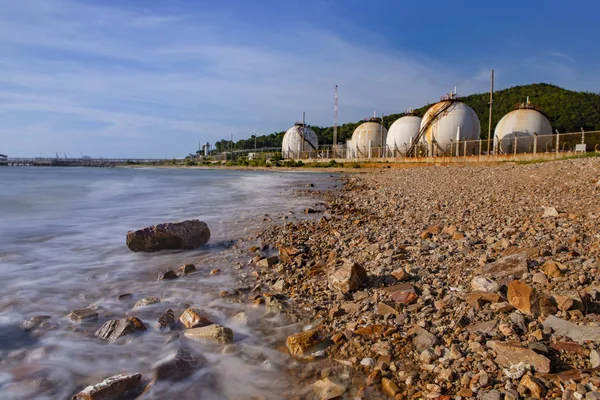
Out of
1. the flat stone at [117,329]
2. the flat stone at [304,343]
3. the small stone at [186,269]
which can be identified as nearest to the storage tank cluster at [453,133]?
the small stone at [186,269]

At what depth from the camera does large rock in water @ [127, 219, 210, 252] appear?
7.88 metres

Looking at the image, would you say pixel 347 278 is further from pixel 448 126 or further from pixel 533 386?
pixel 448 126

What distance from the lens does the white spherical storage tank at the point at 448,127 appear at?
4391cm

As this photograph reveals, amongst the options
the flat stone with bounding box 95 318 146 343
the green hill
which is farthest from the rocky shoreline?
the green hill

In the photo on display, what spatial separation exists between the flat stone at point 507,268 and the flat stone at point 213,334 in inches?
120

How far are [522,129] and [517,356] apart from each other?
141 ft

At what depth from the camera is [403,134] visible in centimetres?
5247

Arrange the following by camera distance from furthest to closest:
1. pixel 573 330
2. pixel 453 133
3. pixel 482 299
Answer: pixel 453 133 < pixel 482 299 < pixel 573 330

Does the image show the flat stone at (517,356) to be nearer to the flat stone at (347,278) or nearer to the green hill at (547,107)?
the flat stone at (347,278)

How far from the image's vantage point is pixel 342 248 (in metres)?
6.90

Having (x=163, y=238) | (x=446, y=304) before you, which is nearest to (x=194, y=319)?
(x=446, y=304)

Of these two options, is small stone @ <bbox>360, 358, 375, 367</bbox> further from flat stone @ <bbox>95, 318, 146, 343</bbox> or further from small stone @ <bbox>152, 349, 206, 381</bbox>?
flat stone @ <bbox>95, 318, 146, 343</bbox>

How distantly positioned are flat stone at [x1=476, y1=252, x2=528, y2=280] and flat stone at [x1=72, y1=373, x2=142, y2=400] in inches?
154

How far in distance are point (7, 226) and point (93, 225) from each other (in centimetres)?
277
